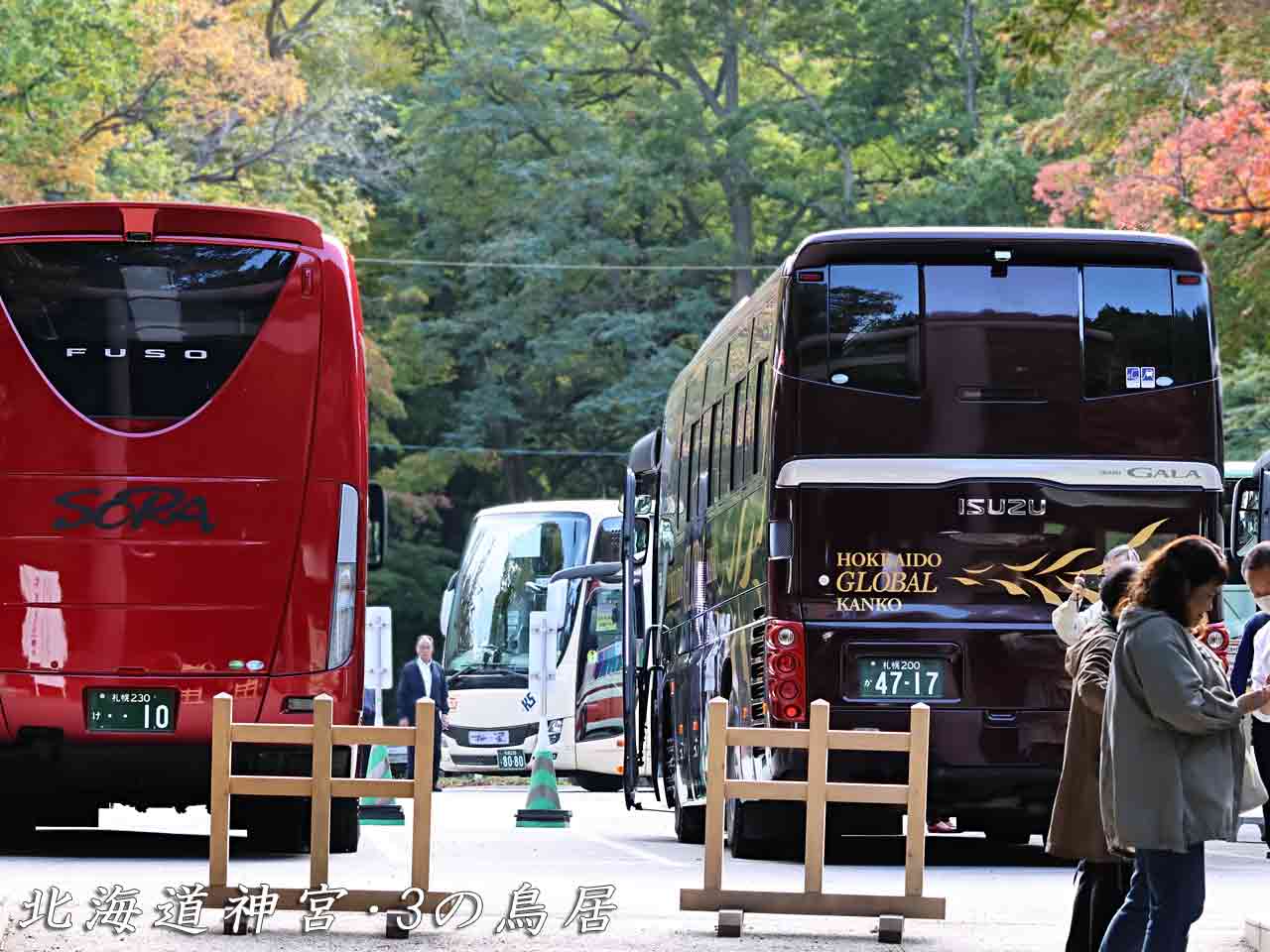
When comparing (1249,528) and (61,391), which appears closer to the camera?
(61,391)

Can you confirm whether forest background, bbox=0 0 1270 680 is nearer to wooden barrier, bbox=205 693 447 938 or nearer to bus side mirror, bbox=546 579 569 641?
bus side mirror, bbox=546 579 569 641

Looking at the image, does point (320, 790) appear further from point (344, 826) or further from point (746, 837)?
point (746, 837)

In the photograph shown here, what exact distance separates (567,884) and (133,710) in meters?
2.62

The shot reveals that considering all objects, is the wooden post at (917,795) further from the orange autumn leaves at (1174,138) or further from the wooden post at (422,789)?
the orange autumn leaves at (1174,138)

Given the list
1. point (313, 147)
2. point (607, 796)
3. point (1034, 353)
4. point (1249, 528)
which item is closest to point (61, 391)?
point (1034, 353)

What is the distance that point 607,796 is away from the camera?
1320 inches

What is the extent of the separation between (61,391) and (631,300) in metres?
40.6

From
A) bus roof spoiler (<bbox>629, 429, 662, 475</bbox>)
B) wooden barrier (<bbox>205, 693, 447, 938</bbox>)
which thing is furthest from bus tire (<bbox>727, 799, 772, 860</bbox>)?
bus roof spoiler (<bbox>629, 429, 662, 475</bbox>)

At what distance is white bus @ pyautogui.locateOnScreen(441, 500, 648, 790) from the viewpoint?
3428 cm

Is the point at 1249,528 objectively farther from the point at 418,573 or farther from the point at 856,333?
the point at 418,573

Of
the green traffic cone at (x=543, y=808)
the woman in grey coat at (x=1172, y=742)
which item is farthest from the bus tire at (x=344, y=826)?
the woman in grey coat at (x=1172, y=742)

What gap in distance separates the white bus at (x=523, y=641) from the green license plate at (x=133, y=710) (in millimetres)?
18807

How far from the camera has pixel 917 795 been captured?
11477 mm

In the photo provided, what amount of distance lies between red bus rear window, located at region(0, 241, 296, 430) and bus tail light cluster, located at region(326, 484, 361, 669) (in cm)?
103
